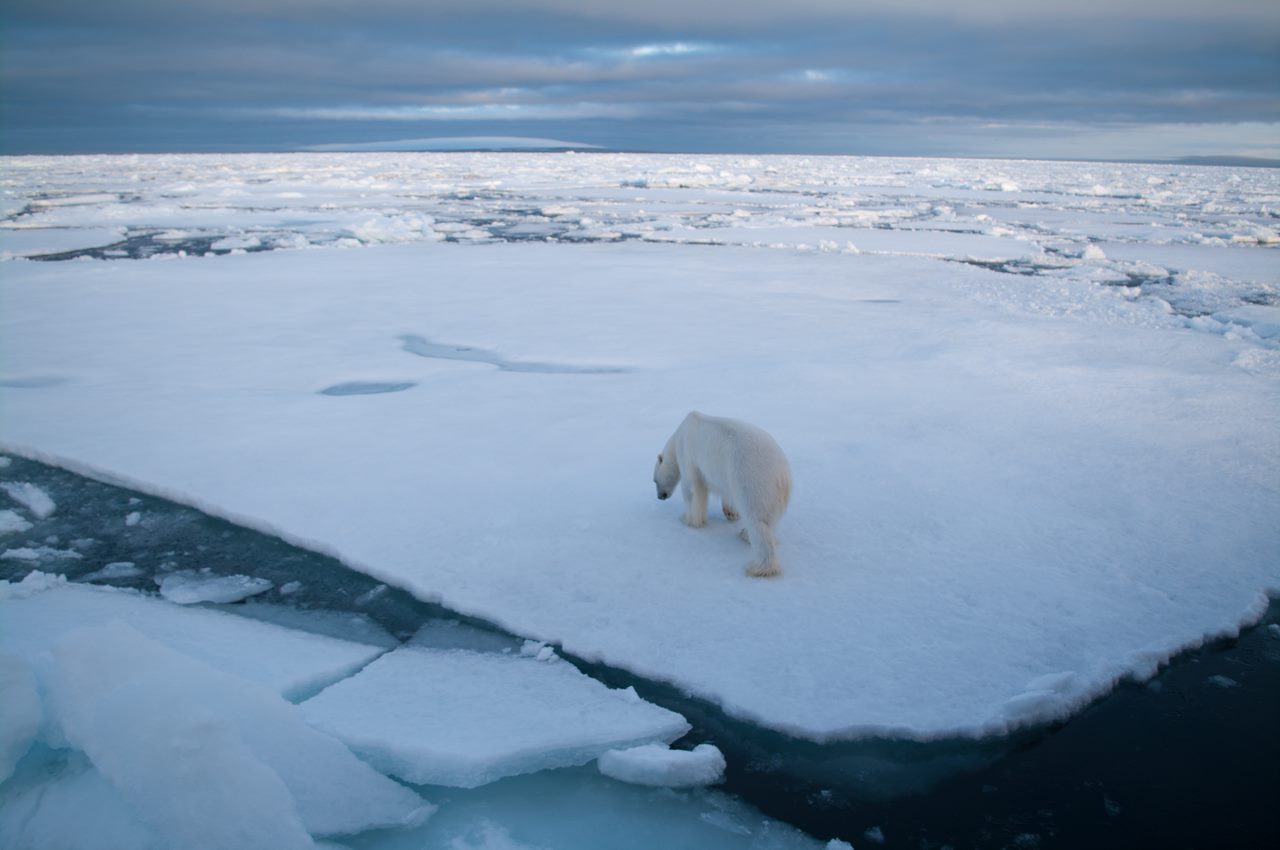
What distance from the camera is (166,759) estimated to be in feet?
6.34

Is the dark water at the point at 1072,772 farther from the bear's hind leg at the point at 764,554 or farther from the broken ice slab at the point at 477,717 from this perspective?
the bear's hind leg at the point at 764,554

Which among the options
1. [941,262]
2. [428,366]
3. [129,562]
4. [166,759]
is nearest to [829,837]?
[166,759]

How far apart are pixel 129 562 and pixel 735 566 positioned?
2.46 m

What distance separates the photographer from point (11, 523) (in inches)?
144

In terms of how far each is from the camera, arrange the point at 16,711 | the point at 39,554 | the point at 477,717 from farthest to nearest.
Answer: the point at 39,554
the point at 477,717
the point at 16,711

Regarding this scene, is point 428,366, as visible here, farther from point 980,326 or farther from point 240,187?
point 240,187

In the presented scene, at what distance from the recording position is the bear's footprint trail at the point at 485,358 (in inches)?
248

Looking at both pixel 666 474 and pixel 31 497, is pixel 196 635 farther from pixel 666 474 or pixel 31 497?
pixel 666 474

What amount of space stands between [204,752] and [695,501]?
2156 millimetres

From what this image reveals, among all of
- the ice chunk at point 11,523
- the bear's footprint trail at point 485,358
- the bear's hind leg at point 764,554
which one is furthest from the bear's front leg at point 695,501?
the ice chunk at point 11,523

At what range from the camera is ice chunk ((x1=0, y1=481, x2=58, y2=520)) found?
382 centimetres

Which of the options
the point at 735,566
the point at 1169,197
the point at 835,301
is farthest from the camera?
the point at 1169,197

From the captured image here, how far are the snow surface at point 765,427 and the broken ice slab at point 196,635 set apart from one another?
486 mm

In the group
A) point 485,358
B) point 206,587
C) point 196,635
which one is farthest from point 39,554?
point 485,358
